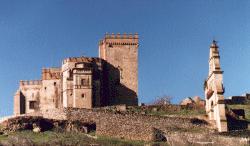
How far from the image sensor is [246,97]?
87062mm

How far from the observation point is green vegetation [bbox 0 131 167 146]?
6234cm

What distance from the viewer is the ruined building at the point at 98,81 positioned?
82812mm

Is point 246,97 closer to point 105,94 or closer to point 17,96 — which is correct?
point 105,94

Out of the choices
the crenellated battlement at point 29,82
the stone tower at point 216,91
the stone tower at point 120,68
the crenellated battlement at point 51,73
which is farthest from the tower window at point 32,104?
the stone tower at point 216,91

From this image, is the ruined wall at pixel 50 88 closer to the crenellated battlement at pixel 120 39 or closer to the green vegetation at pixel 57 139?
the crenellated battlement at pixel 120 39

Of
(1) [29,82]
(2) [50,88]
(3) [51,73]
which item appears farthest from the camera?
(1) [29,82]

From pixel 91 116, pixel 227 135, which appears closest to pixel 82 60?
pixel 91 116

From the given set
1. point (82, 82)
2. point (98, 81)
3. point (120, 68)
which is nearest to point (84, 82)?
point (82, 82)

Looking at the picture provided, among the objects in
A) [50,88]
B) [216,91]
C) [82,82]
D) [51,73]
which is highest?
[51,73]

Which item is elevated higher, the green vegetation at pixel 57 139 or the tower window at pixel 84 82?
the tower window at pixel 84 82

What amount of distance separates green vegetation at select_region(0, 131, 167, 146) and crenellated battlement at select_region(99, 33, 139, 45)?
78.9 feet

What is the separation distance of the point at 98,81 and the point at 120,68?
5.51 m

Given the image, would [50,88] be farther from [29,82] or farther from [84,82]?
[84,82]

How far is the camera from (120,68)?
87.8 meters
